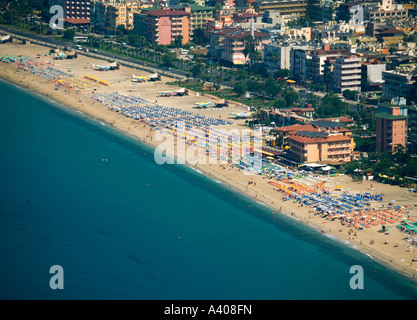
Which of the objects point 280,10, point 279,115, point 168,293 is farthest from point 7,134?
point 280,10

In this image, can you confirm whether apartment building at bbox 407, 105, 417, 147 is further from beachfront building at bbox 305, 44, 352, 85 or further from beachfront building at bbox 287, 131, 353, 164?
beachfront building at bbox 305, 44, 352, 85

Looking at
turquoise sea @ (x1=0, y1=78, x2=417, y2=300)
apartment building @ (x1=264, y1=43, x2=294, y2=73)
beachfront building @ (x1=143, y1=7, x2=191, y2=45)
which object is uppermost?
beachfront building @ (x1=143, y1=7, x2=191, y2=45)

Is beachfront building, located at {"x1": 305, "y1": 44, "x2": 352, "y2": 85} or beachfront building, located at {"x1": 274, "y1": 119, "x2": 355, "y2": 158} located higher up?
beachfront building, located at {"x1": 305, "y1": 44, "x2": 352, "y2": 85}

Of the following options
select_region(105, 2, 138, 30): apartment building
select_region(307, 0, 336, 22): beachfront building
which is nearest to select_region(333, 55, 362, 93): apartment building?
select_region(307, 0, 336, 22): beachfront building

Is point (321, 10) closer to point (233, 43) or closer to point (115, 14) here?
point (233, 43)

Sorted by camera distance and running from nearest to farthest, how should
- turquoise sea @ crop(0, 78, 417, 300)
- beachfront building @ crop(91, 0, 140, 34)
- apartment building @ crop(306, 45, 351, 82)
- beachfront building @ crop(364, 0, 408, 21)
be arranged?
turquoise sea @ crop(0, 78, 417, 300), apartment building @ crop(306, 45, 351, 82), beachfront building @ crop(364, 0, 408, 21), beachfront building @ crop(91, 0, 140, 34)

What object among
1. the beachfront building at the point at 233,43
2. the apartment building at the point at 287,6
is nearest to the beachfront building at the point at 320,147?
the beachfront building at the point at 233,43
